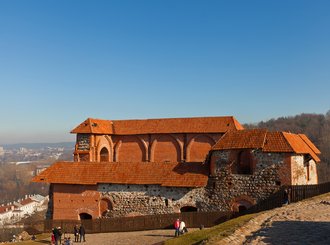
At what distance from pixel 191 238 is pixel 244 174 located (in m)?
8.28

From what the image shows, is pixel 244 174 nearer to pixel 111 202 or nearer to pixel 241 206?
pixel 241 206

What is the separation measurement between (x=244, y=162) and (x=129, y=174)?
8.59 m

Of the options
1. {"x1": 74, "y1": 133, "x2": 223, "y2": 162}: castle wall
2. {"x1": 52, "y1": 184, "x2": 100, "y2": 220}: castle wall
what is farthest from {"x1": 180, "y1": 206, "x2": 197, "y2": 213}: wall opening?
{"x1": 74, "y1": 133, "x2": 223, "y2": 162}: castle wall

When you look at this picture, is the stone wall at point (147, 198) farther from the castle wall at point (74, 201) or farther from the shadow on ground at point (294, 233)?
the shadow on ground at point (294, 233)

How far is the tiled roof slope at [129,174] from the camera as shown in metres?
25.4

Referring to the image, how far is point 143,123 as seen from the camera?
3941cm

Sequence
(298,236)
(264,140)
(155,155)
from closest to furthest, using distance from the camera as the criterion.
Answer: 1. (298,236)
2. (264,140)
3. (155,155)

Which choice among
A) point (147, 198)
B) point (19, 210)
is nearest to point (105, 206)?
point (147, 198)

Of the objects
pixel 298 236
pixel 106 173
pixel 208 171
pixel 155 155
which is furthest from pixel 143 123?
pixel 298 236

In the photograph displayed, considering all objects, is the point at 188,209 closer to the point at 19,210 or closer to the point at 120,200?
the point at 120,200

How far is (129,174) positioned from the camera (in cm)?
2681

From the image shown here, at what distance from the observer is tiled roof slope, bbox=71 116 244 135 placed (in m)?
35.6

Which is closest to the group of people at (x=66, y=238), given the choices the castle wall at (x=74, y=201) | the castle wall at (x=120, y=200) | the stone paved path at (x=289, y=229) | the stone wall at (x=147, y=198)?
the castle wall at (x=74, y=201)

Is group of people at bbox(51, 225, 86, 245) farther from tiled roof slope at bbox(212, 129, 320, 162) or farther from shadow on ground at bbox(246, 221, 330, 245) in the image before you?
shadow on ground at bbox(246, 221, 330, 245)
